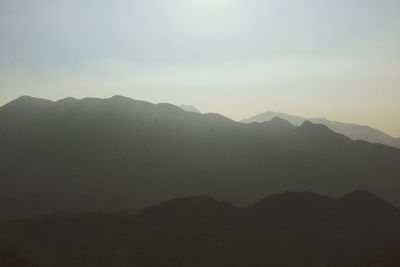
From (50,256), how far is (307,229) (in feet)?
81.8

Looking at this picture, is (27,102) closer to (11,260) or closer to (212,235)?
(212,235)

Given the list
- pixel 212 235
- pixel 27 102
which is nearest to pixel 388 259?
pixel 212 235

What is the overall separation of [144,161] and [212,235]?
4247cm

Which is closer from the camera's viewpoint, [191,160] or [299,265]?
[299,265]

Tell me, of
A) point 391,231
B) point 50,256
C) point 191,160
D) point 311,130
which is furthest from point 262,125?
point 50,256

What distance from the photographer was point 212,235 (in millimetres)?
42969

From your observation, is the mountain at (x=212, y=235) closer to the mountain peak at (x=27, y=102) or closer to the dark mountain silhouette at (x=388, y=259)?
the dark mountain silhouette at (x=388, y=259)

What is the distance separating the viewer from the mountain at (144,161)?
248 feet

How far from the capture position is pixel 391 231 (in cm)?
4859

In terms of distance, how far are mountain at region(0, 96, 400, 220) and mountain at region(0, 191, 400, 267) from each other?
24.9 meters

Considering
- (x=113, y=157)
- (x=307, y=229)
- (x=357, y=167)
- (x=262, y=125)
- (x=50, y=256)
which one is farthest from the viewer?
(x=262, y=125)

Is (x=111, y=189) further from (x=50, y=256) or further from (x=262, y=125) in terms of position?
(x=262, y=125)

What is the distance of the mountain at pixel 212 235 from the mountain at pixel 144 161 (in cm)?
2489

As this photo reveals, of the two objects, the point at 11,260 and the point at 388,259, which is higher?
the point at 388,259
